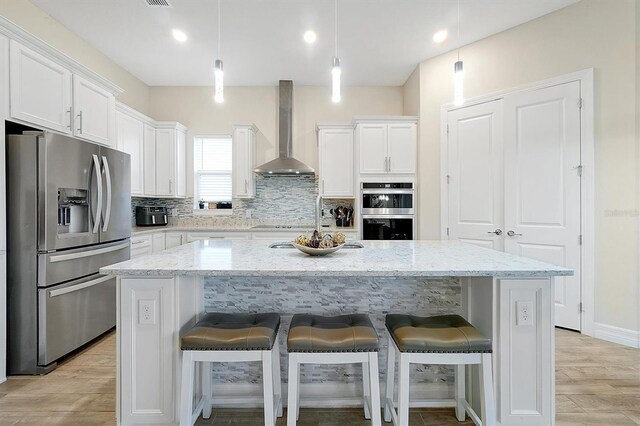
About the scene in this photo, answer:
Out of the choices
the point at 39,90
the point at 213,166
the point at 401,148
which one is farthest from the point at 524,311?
the point at 213,166

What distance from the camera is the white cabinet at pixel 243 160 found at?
461 centimetres

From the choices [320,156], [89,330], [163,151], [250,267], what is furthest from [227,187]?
[250,267]

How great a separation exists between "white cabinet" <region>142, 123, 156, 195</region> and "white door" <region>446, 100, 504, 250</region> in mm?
3948

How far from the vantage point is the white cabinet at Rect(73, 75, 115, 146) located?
2.82 m

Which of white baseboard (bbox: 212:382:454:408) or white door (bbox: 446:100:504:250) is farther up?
white door (bbox: 446:100:504:250)

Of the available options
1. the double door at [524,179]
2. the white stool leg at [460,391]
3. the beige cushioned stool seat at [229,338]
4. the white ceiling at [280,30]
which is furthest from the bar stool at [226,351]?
the double door at [524,179]

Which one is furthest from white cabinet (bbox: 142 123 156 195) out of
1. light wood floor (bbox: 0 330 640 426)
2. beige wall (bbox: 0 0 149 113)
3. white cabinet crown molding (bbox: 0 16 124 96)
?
light wood floor (bbox: 0 330 640 426)

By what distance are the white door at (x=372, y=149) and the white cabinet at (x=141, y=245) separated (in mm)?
2855

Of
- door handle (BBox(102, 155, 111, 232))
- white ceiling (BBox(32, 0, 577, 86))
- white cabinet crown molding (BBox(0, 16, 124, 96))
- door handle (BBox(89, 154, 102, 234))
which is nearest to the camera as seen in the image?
white cabinet crown molding (BBox(0, 16, 124, 96))

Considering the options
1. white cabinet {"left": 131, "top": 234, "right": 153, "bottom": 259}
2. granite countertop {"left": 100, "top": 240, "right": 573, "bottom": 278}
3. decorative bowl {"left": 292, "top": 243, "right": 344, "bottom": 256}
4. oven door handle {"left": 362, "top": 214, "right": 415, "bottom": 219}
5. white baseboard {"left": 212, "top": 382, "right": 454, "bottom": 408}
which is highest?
oven door handle {"left": 362, "top": 214, "right": 415, "bottom": 219}

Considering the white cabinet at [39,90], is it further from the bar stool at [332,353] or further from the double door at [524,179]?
the double door at [524,179]

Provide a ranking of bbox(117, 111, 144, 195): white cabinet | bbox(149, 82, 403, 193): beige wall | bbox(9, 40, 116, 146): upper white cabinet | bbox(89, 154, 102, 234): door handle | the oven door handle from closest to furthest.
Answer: bbox(9, 40, 116, 146): upper white cabinet < bbox(89, 154, 102, 234): door handle < bbox(117, 111, 144, 195): white cabinet < the oven door handle < bbox(149, 82, 403, 193): beige wall

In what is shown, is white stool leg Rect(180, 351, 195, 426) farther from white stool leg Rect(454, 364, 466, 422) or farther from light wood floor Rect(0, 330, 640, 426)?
white stool leg Rect(454, 364, 466, 422)

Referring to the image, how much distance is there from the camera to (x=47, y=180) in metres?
2.34
